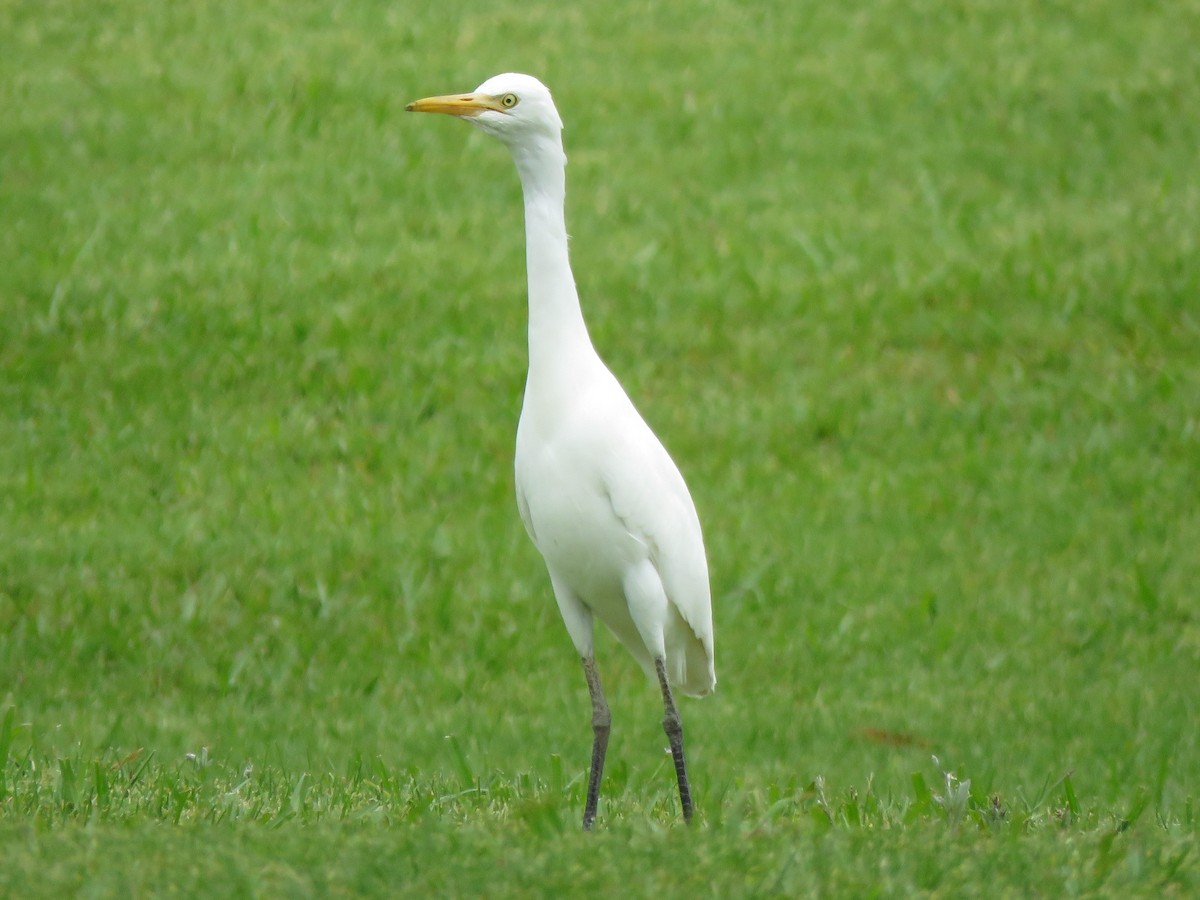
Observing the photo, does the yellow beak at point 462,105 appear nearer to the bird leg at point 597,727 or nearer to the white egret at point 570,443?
the white egret at point 570,443

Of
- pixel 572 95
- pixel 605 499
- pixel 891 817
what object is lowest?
pixel 891 817

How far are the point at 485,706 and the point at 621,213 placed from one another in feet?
15.1

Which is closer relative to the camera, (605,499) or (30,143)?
(605,499)

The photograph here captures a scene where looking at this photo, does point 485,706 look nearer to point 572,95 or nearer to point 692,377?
point 692,377

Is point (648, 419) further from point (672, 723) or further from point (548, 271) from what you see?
point (548, 271)

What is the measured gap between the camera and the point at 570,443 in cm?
482

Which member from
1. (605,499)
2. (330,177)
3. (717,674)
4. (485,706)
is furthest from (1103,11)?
(605,499)

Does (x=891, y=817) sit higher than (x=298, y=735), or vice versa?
(x=891, y=817)

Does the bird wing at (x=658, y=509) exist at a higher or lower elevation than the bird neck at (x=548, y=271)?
lower

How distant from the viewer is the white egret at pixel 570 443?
15.9ft

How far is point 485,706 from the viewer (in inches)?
276

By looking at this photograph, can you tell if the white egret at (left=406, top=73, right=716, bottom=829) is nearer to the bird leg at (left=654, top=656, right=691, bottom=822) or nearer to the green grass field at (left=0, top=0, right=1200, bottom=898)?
the bird leg at (left=654, top=656, right=691, bottom=822)

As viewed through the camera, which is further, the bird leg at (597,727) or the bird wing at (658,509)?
the bird leg at (597,727)

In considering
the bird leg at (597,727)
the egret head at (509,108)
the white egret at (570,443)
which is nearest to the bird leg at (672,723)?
the white egret at (570,443)
